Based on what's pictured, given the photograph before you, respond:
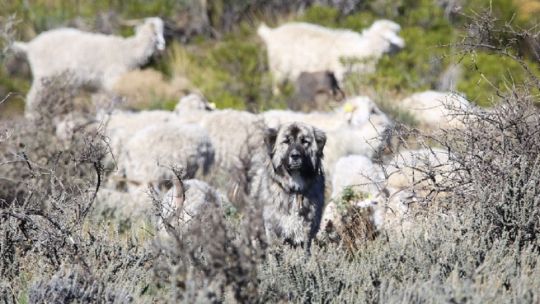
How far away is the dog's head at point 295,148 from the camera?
7.00m

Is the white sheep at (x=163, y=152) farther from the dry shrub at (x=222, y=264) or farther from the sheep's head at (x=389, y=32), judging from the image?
the sheep's head at (x=389, y=32)

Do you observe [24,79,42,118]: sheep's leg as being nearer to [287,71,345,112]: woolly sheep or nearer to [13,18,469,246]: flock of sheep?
[13,18,469,246]: flock of sheep

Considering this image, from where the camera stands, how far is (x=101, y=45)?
18.0 m

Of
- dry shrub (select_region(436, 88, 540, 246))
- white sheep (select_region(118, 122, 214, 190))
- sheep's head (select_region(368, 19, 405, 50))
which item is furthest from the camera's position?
sheep's head (select_region(368, 19, 405, 50))

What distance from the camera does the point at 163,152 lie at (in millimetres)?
10922

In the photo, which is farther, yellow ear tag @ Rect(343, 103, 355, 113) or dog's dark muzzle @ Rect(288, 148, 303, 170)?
yellow ear tag @ Rect(343, 103, 355, 113)

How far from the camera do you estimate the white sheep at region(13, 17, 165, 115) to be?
687 inches

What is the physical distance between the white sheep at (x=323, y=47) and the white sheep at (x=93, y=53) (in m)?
2.52

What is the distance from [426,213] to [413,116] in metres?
7.42

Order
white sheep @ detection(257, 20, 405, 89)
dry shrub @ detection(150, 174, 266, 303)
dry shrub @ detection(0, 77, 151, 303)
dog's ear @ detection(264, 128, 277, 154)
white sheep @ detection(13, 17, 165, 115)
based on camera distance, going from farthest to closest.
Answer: white sheep @ detection(257, 20, 405, 89)
white sheep @ detection(13, 17, 165, 115)
dog's ear @ detection(264, 128, 277, 154)
dry shrub @ detection(0, 77, 151, 303)
dry shrub @ detection(150, 174, 266, 303)

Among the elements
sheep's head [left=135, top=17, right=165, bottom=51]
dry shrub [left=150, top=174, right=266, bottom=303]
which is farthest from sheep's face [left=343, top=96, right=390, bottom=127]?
dry shrub [left=150, top=174, right=266, bottom=303]

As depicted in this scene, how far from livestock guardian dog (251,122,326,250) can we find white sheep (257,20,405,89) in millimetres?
10260

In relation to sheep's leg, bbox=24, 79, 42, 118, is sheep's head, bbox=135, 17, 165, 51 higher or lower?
higher

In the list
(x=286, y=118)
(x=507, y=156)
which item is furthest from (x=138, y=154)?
(x=507, y=156)
